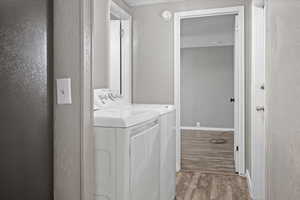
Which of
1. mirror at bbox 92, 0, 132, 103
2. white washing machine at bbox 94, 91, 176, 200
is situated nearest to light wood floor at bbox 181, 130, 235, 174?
mirror at bbox 92, 0, 132, 103

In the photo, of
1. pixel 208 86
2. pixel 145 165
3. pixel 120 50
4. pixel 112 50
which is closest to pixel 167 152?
pixel 145 165

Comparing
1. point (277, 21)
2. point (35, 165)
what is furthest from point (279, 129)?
point (35, 165)

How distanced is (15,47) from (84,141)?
527mm

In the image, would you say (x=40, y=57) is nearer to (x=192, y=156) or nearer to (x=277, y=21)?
(x=277, y=21)

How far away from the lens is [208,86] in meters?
7.03

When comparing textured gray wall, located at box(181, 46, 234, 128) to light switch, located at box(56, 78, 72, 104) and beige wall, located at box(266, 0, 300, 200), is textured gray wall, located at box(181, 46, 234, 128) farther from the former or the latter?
light switch, located at box(56, 78, 72, 104)

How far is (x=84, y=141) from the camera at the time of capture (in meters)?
1.21

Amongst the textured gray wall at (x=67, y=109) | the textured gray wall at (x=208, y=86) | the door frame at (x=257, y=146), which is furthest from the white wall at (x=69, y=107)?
the textured gray wall at (x=208, y=86)

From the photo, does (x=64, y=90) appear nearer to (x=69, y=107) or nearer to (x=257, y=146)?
(x=69, y=107)

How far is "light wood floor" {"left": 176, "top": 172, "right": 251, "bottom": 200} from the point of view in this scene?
2.63 metres

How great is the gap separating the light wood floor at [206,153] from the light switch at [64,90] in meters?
2.74

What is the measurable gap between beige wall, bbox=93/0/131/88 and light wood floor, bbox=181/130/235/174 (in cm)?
186

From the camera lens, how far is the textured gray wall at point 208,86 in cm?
685

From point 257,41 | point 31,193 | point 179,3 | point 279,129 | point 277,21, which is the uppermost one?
point 179,3
